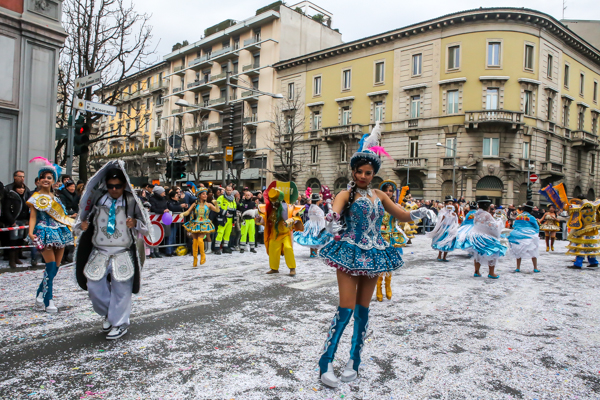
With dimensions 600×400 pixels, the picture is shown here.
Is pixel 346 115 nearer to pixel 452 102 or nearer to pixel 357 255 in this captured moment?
pixel 452 102

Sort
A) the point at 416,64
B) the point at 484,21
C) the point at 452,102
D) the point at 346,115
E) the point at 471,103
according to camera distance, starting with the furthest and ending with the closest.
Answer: the point at 346,115 < the point at 416,64 < the point at 452,102 < the point at 471,103 < the point at 484,21

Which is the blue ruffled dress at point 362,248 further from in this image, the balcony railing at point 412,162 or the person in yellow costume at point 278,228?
the balcony railing at point 412,162

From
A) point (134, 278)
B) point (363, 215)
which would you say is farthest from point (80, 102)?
point (363, 215)

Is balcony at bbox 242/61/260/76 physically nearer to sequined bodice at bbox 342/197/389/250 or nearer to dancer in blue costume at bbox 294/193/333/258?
dancer in blue costume at bbox 294/193/333/258

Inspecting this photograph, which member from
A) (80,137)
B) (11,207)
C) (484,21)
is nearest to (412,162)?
(484,21)

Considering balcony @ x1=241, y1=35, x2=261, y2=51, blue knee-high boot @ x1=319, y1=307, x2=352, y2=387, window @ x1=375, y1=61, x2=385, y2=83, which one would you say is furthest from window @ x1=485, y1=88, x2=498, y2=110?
blue knee-high boot @ x1=319, y1=307, x2=352, y2=387

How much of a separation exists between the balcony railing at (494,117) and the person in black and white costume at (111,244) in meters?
30.6

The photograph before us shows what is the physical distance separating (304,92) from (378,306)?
1461 inches

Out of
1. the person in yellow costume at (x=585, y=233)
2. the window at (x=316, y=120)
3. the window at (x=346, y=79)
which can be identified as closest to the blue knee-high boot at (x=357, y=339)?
the person in yellow costume at (x=585, y=233)

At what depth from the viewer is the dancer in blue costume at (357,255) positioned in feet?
11.8

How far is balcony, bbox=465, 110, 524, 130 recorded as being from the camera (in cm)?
3073

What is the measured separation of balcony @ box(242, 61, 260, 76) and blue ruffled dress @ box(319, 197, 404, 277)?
4225 centimetres

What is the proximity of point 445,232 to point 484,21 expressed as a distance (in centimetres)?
2625

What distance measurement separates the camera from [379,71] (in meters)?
36.3
